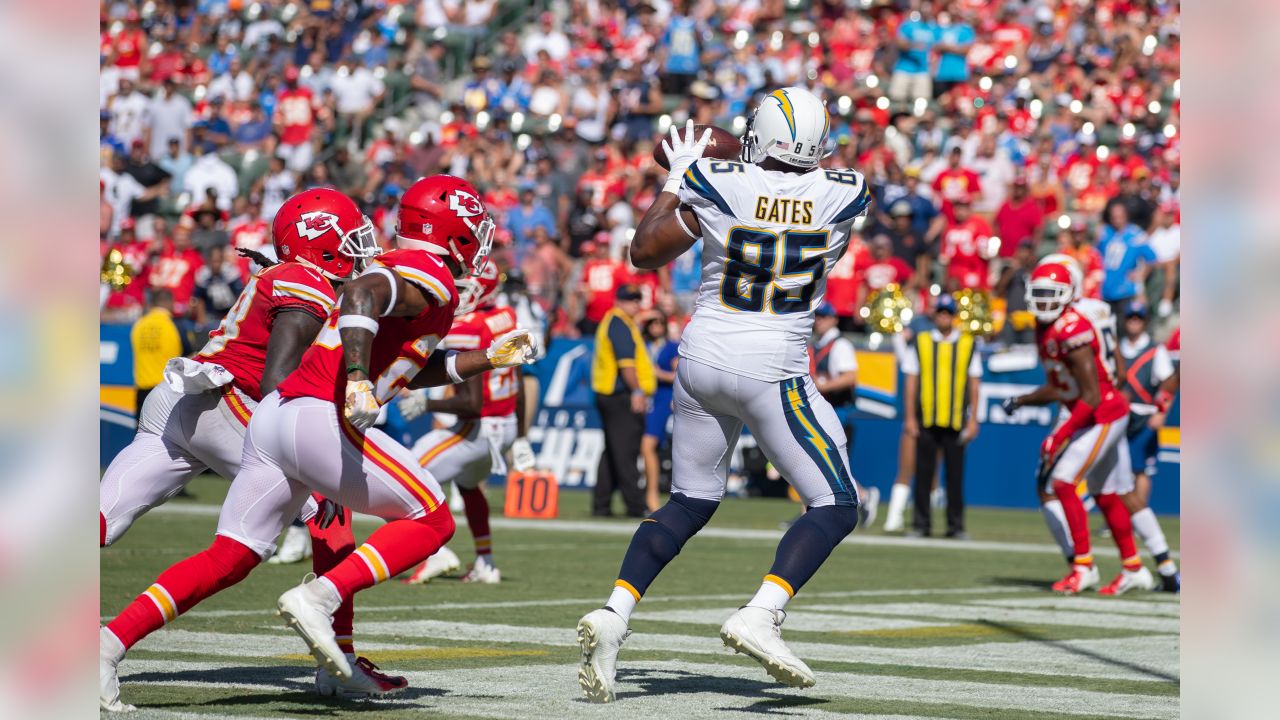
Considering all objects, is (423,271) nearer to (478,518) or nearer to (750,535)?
(478,518)

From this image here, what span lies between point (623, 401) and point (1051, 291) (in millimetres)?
6476

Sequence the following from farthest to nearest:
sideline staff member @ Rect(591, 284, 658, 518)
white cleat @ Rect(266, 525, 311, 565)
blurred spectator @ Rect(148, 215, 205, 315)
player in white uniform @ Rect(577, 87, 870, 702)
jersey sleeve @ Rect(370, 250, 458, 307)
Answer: blurred spectator @ Rect(148, 215, 205, 315) → sideline staff member @ Rect(591, 284, 658, 518) → white cleat @ Rect(266, 525, 311, 565) → player in white uniform @ Rect(577, 87, 870, 702) → jersey sleeve @ Rect(370, 250, 458, 307)

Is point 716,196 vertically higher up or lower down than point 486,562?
higher up

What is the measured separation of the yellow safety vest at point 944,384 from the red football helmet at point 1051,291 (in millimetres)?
4194

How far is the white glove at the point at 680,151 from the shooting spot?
6.59 metres

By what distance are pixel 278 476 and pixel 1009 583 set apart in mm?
6888

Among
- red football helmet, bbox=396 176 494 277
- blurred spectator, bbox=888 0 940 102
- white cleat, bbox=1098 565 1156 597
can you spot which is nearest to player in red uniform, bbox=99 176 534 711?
red football helmet, bbox=396 176 494 277

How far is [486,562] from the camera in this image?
1092 centimetres

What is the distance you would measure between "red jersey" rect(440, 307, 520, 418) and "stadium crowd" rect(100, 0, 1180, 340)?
412 centimetres

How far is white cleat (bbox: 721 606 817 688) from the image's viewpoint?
5871 mm

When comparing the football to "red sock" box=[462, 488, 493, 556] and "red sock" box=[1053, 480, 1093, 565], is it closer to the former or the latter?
"red sock" box=[462, 488, 493, 556]
